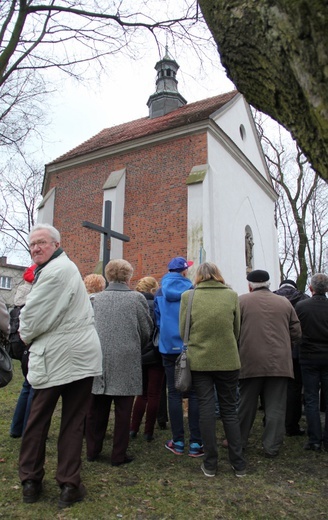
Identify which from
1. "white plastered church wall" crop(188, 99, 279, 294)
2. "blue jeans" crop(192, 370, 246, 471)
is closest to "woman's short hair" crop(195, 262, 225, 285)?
"blue jeans" crop(192, 370, 246, 471)

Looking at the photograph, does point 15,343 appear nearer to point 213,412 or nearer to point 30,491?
point 30,491

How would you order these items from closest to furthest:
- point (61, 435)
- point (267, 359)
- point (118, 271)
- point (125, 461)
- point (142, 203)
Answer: point (61, 435)
point (125, 461)
point (118, 271)
point (267, 359)
point (142, 203)

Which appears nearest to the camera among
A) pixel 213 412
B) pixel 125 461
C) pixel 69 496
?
pixel 69 496

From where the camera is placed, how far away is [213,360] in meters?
3.75

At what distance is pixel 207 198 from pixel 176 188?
1.45 meters

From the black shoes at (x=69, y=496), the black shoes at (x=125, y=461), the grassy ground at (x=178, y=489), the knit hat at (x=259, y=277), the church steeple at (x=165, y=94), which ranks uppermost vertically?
the church steeple at (x=165, y=94)

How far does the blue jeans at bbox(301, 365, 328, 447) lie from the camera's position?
4.45 m

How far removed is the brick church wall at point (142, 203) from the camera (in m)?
14.1

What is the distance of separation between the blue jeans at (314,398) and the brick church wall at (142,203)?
8.95 m

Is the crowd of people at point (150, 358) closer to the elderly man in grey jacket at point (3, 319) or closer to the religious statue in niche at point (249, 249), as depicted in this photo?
the elderly man in grey jacket at point (3, 319)

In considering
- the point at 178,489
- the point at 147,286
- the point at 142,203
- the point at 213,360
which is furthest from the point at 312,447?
the point at 142,203

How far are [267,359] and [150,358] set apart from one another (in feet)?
4.05

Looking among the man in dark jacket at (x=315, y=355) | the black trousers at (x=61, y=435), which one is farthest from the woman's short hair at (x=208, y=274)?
the black trousers at (x=61, y=435)

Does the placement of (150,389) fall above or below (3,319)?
below
